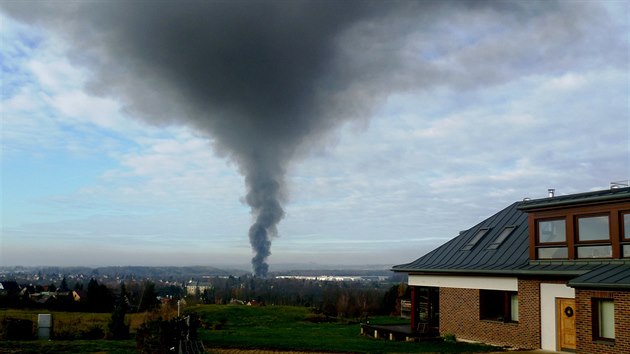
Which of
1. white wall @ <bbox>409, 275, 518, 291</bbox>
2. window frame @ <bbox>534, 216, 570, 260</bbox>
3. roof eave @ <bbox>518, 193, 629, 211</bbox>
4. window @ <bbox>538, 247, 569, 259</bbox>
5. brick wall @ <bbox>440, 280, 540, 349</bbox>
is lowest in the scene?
brick wall @ <bbox>440, 280, 540, 349</bbox>

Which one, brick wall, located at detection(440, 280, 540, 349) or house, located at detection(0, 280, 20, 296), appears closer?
brick wall, located at detection(440, 280, 540, 349)

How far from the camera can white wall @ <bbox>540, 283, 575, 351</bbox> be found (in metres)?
20.5

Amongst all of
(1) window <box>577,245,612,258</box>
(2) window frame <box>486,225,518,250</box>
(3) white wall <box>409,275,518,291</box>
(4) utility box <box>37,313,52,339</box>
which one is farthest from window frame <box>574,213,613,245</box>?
(4) utility box <box>37,313,52,339</box>

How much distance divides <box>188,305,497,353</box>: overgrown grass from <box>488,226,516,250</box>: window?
4411mm

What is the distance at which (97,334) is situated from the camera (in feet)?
86.3

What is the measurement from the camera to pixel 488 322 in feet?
77.0

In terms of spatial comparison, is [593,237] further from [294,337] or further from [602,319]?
[294,337]

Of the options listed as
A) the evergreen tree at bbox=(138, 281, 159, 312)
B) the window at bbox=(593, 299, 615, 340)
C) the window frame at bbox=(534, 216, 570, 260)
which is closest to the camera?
the window at bbox=(593, 299, 615, 340)

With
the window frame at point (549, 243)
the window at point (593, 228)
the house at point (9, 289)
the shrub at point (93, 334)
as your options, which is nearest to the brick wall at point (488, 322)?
the window frame at point (549, 243)

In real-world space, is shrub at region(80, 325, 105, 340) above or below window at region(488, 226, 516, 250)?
below

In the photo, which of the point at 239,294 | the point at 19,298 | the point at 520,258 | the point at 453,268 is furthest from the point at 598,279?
the point at 239,294

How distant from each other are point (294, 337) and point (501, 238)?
9844 mm

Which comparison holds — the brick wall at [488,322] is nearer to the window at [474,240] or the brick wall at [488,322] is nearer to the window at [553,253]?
the window at [553,253]

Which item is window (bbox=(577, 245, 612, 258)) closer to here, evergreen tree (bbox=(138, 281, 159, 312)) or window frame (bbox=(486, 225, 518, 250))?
window frame (bbox=(486, 225, 518, 250))
